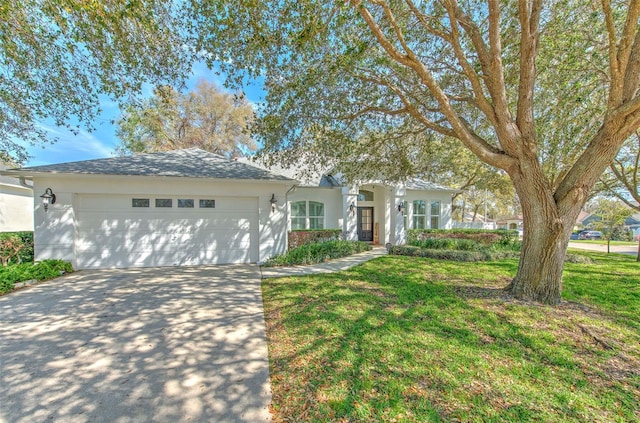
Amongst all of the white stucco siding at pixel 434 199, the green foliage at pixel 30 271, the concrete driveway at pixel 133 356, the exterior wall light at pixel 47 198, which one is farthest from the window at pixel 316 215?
the exterior wall light at pixel 47 198

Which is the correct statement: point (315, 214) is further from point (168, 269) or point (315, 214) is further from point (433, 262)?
point (168, 269)

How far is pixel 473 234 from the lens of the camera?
13.9 meters

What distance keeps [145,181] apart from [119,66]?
3.31 m

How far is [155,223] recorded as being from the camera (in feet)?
27.5

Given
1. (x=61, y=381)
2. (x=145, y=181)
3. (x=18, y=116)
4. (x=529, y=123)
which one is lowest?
(x=61, y=381)

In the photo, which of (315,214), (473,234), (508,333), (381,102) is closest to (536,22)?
(381,102)

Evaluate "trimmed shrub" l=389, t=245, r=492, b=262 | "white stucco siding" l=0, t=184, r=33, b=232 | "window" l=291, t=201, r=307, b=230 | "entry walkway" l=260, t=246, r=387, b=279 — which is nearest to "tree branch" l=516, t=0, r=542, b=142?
"trimmed shrub" l=389, t=245, r=492, b=262

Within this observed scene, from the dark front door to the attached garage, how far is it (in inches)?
243

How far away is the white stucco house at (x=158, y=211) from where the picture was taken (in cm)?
763

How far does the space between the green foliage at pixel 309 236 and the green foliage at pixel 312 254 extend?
149 centimetres

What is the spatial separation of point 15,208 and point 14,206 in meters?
0.10

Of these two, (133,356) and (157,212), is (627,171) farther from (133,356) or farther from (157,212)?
(157,212)

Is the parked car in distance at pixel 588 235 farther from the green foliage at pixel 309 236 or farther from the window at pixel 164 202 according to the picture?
the window at pixel 164 202

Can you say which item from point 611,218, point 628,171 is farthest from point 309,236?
point 611,218
